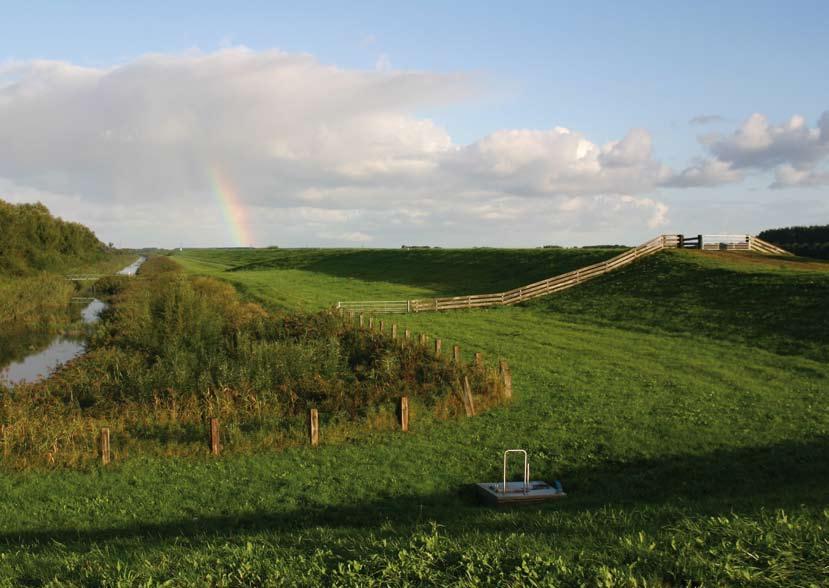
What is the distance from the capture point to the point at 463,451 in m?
15.3

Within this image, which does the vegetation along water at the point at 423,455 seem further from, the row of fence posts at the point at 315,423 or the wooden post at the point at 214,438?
the wooden post at the point at 214,438

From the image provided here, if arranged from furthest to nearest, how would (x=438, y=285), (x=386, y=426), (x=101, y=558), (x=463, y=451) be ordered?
(x=438, y=285)
(x=386, y=426)
(x=463, y=451)
(x=101, y=558)

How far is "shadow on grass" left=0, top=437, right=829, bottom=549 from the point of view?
962 cm

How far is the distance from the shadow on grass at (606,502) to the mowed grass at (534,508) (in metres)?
0.06

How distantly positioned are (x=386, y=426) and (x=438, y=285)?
54.0 m

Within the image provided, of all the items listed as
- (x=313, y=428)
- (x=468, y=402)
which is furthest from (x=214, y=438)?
(x=468, y=402)

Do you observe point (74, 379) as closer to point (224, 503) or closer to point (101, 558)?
point (224, 503)

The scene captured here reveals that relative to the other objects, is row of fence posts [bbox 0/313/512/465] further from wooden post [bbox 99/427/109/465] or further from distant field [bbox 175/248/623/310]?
distant field [bbox 175/248/623/310]

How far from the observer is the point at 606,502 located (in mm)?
11406

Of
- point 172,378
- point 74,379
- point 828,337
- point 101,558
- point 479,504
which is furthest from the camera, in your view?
point 828,337

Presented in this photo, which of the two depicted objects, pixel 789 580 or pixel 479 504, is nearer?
pixel 789 580

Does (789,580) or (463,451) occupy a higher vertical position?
(789,580)

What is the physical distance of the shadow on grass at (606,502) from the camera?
31.6ft

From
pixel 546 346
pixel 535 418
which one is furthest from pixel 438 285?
pixel 535 418
